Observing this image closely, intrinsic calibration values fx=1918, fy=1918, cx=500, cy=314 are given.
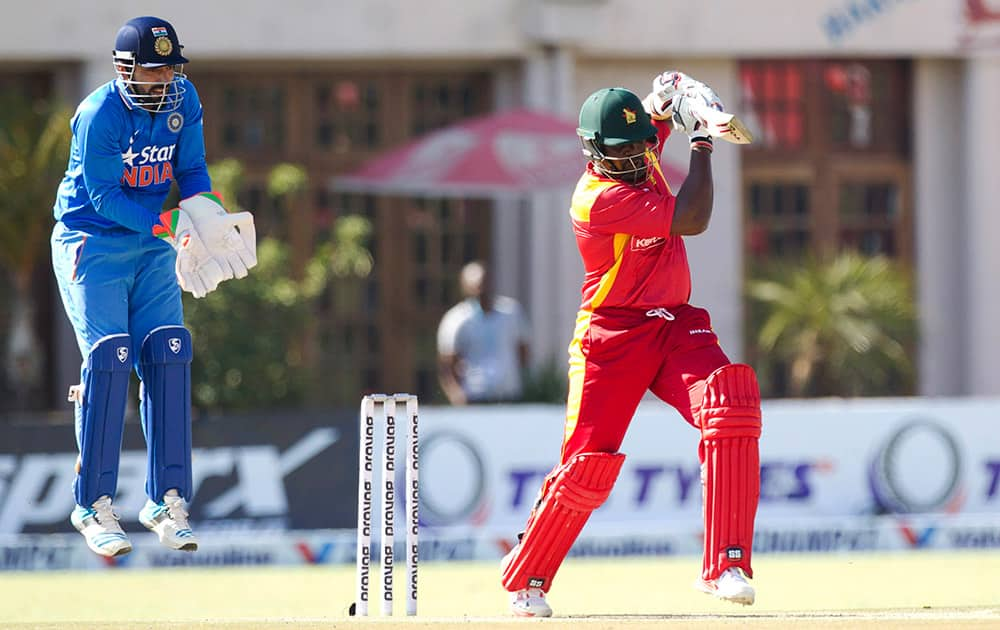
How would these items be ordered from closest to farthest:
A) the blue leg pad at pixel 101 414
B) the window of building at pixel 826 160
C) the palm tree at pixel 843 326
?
the blue leg pad at pixel 101 414, the palm tree at pixel 843 326, the window of building at pixel 826 160

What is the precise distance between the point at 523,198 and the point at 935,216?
4.05m

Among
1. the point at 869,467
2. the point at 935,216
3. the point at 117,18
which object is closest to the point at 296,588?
the point at 869,467

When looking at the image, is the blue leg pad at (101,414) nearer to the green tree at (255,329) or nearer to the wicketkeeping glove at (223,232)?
the wicketkeeping glove at (223,232)

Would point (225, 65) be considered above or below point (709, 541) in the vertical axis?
above

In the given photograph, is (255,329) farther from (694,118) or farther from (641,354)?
(694,118)

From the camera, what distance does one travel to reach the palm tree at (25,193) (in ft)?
47.8

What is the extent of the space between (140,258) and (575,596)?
3179 mm

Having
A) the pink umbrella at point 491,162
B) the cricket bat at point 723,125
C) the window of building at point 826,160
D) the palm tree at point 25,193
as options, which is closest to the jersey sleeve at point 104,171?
the cricket bat at point 723,125

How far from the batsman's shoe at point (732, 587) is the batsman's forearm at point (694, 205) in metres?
1.20

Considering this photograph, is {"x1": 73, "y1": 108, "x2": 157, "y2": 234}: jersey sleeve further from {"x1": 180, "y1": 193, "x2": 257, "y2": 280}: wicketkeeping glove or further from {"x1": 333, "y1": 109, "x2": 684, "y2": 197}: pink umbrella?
{"x1": 333, "y1": 109, "x2": 684, "y2": 197}: pink umbrella

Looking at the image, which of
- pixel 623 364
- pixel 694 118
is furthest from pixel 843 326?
pixel 694 118

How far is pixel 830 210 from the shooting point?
17.9 metres

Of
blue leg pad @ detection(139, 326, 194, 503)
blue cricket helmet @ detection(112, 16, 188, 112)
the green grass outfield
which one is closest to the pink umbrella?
the green grass outfield

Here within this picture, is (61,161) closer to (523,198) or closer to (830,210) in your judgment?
(523,198)
